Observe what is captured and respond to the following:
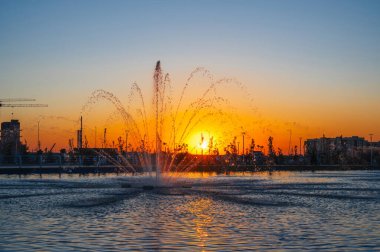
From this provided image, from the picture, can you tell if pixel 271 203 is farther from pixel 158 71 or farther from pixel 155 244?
pixel 158 71

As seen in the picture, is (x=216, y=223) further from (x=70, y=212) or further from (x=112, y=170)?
(x=112, y=170)

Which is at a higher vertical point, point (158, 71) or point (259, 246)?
point (158, 71)

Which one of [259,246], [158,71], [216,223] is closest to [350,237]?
[259,246]

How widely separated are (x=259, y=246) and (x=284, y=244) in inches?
42.3

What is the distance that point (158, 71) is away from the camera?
62312 mm

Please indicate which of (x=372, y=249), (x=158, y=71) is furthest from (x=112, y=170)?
(x=372, y=249)

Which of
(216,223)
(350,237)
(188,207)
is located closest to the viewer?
(350,237)

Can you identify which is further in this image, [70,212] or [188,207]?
[188,207]

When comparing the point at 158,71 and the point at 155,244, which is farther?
the point at 158,71

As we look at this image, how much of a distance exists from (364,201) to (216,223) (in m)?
18.3

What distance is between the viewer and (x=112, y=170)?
12356 cm

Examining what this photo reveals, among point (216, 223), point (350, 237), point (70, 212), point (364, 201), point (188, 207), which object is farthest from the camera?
point (364, 201)

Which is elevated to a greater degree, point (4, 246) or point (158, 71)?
point (158, 71)

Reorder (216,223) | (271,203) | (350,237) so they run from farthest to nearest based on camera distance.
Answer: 1. (271,203)
2. (216,223)
3. (350,237)
